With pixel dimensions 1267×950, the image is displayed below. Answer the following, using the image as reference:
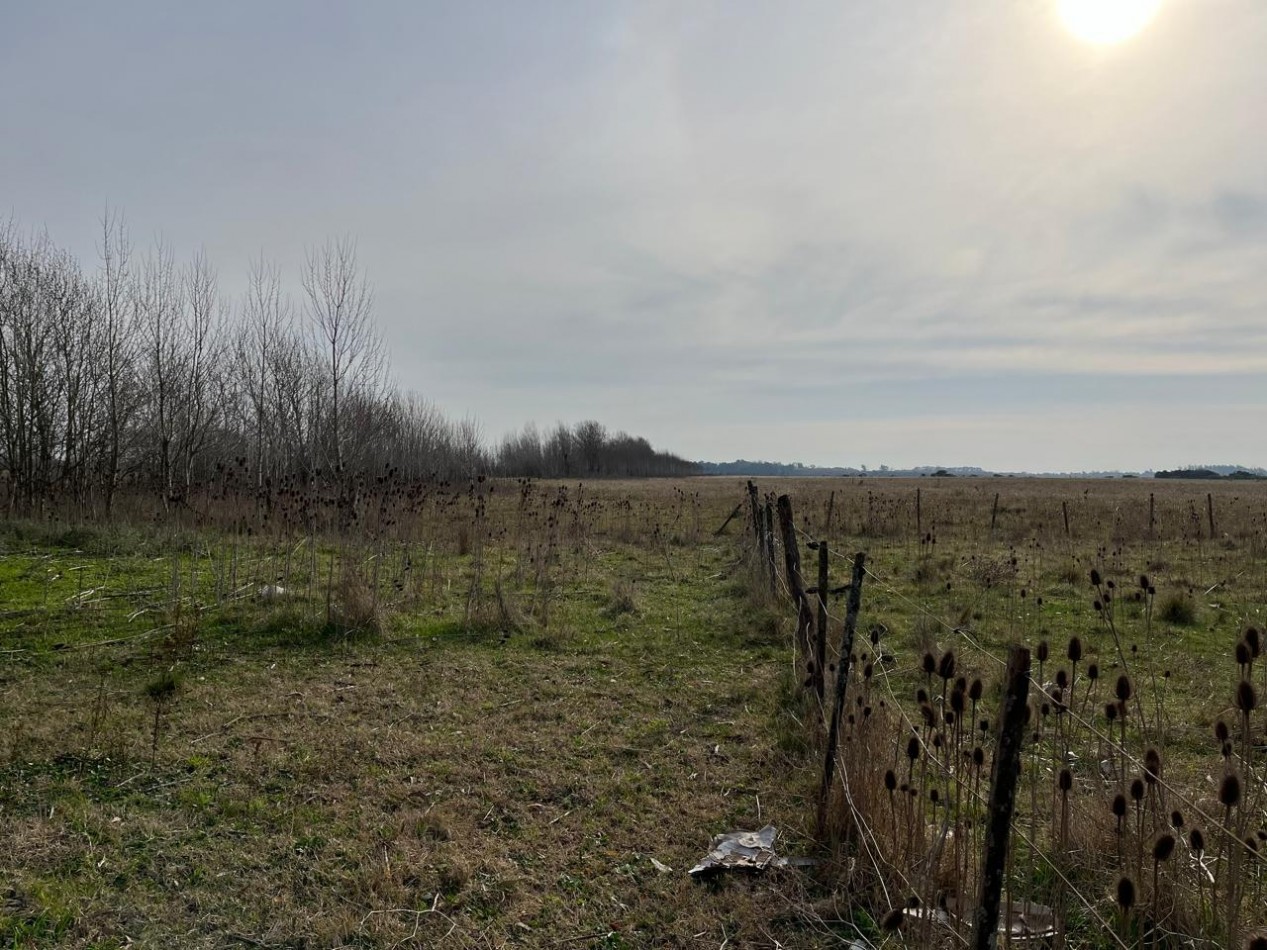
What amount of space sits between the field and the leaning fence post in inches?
11.6

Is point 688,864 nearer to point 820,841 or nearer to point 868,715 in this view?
point 820,841

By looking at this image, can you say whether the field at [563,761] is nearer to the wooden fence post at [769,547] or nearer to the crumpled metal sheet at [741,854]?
the crumpled metal sheet at [741,854]

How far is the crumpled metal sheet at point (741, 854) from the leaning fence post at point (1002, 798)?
1791 mm

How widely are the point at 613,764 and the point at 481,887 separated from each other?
62.4 inches

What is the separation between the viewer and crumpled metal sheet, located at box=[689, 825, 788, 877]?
3621 millimetres

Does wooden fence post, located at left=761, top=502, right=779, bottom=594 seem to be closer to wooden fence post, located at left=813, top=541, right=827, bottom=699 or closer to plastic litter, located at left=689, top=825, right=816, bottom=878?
wooden fence post, located at left=813, top=541, right=827, bottom=699

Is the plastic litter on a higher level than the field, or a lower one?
lower

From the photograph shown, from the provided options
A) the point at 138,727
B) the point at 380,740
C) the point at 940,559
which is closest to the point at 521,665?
the point at 380,740

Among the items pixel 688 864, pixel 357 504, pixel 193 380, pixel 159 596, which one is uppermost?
pixel 193 380

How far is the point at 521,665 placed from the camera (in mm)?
7102

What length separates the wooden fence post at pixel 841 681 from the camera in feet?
Result: 11.5

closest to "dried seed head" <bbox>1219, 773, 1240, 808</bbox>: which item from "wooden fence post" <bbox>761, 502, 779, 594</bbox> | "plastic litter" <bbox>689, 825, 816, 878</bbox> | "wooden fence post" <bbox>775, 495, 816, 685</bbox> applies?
"plastic litter" <bbox>689, 825, 816, 878</bbox>

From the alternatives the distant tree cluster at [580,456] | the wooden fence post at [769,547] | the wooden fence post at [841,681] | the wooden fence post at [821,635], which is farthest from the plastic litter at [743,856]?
the distant tree cluster at [580,456]

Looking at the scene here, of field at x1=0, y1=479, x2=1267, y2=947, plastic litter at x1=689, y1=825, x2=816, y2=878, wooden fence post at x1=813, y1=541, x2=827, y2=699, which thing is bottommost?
plastic litter at x1=689, y1=825, x2=816, y2=878
